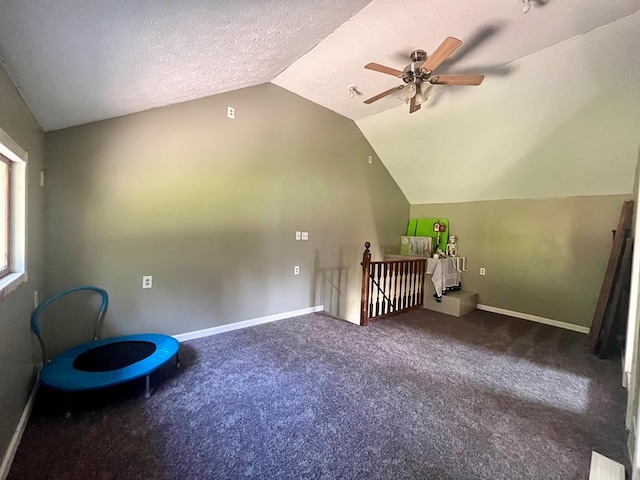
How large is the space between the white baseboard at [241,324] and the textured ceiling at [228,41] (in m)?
2.15

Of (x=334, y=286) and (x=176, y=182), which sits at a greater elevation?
(x=176, y=182)

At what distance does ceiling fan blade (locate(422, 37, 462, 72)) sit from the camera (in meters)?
1.85

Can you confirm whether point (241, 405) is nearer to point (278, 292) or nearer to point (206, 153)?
point (278, 292)

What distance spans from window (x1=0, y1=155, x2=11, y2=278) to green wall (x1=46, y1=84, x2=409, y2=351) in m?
0.59

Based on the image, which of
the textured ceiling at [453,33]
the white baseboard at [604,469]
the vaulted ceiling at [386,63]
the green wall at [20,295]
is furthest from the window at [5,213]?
the white baseboard at [604,469]

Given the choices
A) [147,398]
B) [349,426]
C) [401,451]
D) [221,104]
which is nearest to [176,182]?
[221,104]

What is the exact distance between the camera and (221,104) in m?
3.00

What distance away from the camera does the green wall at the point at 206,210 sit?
234 cm

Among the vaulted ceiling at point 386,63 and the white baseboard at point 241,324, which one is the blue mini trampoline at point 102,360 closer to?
the white baseboard at point 241,324

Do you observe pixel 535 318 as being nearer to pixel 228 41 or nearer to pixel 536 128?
pixel 536 128

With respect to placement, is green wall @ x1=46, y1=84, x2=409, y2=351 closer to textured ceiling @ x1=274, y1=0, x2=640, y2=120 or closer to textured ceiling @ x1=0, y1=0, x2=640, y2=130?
textured ceiling @ x1=0, y1=0, x2=640, y2=130

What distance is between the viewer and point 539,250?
12.8 ft

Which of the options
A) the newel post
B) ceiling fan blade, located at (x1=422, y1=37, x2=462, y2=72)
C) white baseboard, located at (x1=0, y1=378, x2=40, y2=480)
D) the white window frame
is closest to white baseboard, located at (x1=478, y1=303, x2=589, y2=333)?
the newel post

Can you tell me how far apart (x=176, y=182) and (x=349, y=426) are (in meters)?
2.60
